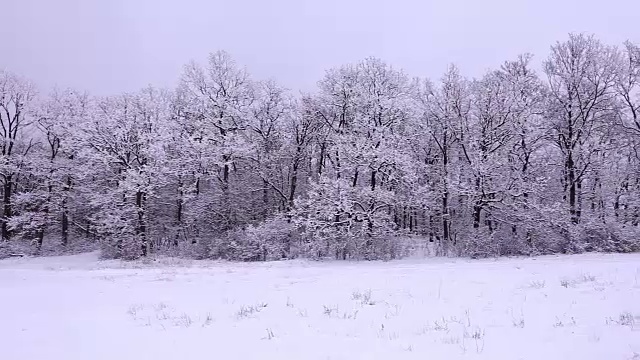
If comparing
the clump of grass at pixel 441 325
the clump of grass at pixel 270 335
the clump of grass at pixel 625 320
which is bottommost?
the clump of grass at pixel 270 335

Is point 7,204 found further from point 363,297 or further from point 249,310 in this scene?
point 363,297

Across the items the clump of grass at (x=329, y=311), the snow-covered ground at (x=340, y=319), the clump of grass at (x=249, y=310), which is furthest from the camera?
the clump of grass at (x=249, y=310)

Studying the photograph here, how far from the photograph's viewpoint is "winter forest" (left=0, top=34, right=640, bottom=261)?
81.7 ft

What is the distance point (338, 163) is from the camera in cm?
2820

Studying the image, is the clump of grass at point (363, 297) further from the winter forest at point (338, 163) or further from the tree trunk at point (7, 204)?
the tree trunk at point (7, 204)

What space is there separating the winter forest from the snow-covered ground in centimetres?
1269

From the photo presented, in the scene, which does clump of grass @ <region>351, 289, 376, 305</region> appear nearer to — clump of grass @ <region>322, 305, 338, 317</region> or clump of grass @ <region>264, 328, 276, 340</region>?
clump of grass @ <region>322, 305, 338, 317</region>

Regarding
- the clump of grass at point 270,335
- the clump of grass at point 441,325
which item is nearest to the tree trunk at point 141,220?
the clump of grass at point 270,335

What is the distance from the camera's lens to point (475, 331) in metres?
6.56

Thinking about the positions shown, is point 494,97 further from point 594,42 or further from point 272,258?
point 272,258

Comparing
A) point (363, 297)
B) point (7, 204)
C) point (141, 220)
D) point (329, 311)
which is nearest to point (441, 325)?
point (329, 311)

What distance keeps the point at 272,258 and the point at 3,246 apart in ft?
73.0

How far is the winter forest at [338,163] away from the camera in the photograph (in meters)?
24.9

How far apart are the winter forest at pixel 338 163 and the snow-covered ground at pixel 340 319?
1269cm
